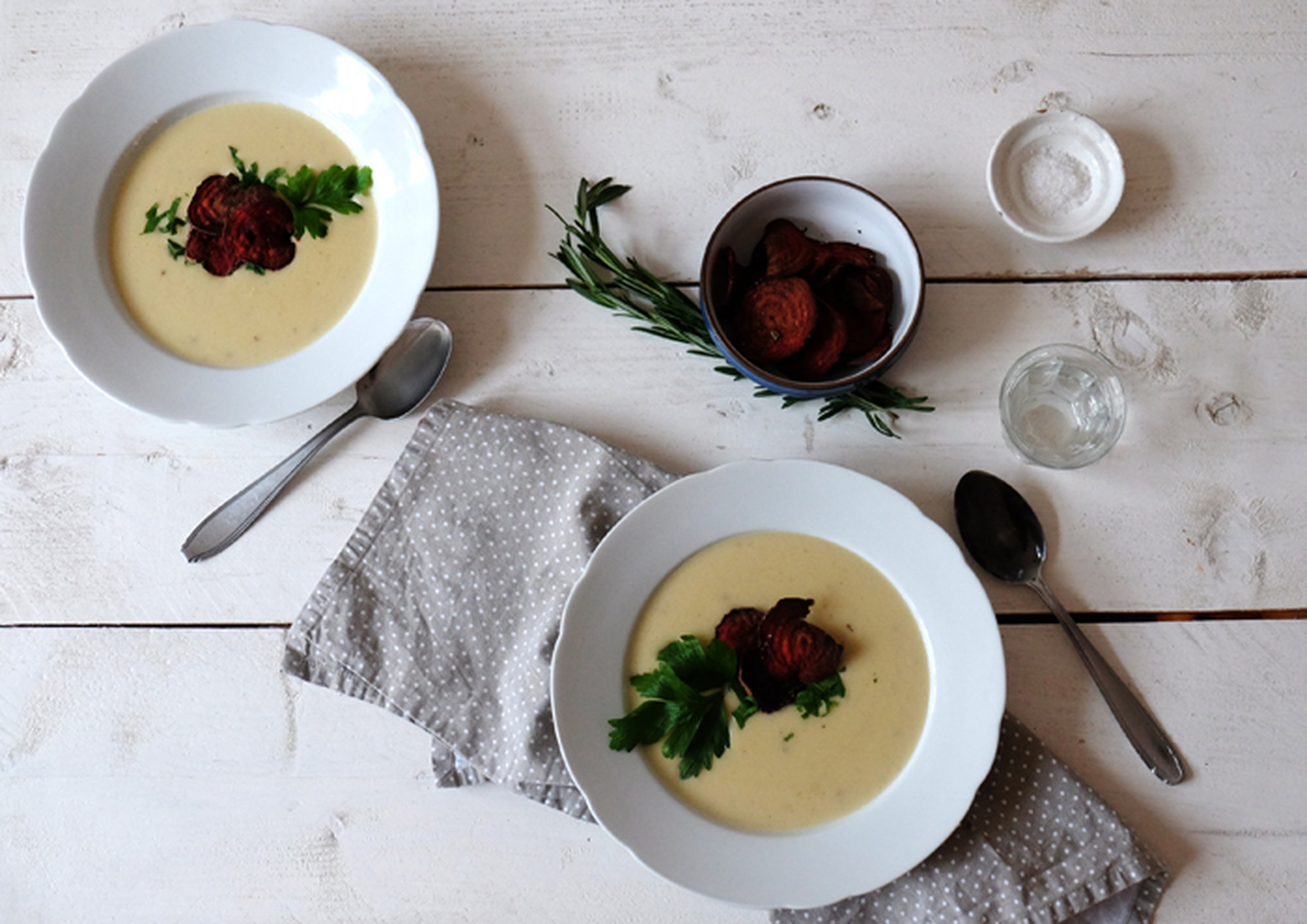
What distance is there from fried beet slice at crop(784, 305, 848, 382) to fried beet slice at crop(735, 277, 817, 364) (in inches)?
0.5

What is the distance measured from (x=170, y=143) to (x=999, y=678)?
109 centimetres

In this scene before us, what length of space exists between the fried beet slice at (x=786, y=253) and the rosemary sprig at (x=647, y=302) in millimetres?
101

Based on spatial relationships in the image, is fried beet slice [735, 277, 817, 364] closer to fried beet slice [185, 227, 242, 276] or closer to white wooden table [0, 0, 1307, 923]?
white wooden table [0, 0, 1307, 923]

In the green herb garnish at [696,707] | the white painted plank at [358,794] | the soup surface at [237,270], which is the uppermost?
the soup surface at [237,270]

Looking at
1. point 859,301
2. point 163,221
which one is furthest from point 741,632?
point 163,221

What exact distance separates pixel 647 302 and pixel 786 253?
7.6 inches

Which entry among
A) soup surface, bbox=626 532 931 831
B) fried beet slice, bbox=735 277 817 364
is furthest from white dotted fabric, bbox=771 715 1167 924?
fried beet slice, bbox=735 277 817 364

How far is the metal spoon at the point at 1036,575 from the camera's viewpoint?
3.50ft

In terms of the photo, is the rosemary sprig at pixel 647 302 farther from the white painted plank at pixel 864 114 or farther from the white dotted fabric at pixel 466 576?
the white dotted fabric at pixel 466 576

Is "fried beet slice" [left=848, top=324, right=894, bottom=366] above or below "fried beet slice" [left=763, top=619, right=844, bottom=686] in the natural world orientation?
above

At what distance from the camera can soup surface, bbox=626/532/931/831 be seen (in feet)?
3.28

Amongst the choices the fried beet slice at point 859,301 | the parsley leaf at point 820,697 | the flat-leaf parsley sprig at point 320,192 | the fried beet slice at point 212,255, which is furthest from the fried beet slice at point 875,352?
the fried beet slice at point 212,255

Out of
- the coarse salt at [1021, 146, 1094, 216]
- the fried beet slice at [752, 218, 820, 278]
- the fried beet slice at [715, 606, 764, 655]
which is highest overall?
the coarse salt at [1021, 146, 1094, 216]

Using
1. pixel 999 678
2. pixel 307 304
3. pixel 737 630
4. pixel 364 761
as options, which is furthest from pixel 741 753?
pixel 307 304
